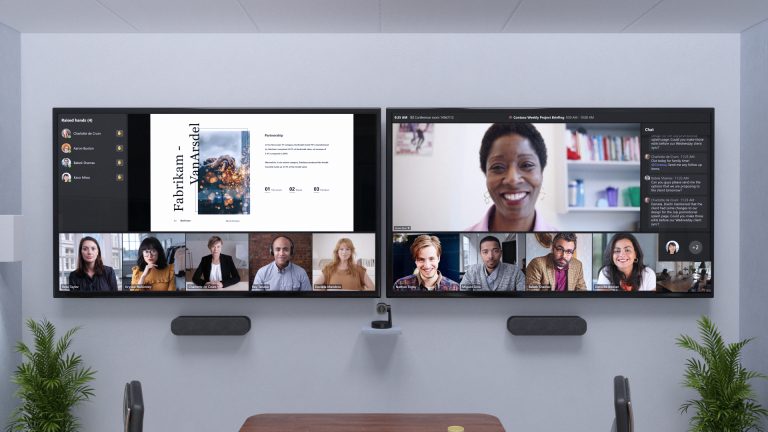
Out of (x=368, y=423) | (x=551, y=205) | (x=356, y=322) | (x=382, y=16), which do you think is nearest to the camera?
(x=368, y=423)

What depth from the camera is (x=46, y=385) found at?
3623 mm

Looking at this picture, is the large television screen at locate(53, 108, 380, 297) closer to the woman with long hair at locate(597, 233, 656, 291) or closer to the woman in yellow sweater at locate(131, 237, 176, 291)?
the woman in yellow sweater at locate(131, 237, 176, 291)

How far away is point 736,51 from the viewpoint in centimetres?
403

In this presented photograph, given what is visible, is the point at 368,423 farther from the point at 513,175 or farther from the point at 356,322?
the point at 513,175

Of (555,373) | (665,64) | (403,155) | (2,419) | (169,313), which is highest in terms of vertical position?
(665,64)

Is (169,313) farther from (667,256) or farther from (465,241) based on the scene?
(667,256)

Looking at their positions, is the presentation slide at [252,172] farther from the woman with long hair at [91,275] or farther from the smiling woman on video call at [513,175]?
the smiling woman on video call at [513,175]

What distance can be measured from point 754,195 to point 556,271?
1344 mm

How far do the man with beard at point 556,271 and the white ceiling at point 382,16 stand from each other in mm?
1376

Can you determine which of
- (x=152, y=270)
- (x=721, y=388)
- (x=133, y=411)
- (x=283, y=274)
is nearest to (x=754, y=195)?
(x=721, y=388)

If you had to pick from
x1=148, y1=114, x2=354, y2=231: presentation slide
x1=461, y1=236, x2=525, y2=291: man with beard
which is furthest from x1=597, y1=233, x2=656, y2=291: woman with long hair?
x1=148, y1=114, x2=354, y2=231: presentation slide

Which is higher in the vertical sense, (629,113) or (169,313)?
(629,113)

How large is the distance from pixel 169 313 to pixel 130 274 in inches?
14.1

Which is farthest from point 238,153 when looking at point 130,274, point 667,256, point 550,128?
point 667,256
